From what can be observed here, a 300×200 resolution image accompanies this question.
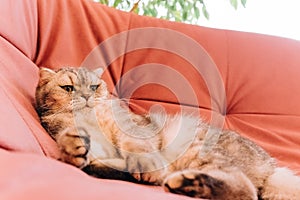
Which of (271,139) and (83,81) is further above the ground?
(83,81)

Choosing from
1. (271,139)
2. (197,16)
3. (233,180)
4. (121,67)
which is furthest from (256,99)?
(197,16)

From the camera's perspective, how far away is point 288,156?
1.13m

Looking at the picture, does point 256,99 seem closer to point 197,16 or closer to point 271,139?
point 271,139

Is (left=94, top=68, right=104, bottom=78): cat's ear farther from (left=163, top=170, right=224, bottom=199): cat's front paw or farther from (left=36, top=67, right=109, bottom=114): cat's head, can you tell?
(left=163, top=170, right=224, bottom=199): cat's front paw

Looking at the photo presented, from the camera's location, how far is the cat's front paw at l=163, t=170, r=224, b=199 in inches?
24.7

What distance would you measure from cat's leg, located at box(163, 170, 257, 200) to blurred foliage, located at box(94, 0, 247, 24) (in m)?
1.14

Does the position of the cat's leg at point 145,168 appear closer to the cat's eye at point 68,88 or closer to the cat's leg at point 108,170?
the cat's leg at point 108,170

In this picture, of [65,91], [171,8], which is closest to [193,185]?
[65,91]

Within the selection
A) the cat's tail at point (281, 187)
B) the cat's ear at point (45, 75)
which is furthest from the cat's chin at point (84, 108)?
the cat's tail at point (281, 187)

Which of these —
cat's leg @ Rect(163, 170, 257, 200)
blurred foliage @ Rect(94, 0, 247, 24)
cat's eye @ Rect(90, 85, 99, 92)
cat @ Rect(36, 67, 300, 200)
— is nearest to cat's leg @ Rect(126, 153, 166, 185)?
cat @ Rect(36, 67, 300, 200)

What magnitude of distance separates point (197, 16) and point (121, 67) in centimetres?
70

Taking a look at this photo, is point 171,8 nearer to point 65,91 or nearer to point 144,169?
point 65,91

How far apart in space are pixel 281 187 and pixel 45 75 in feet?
1.99

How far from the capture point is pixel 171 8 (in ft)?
5.89
